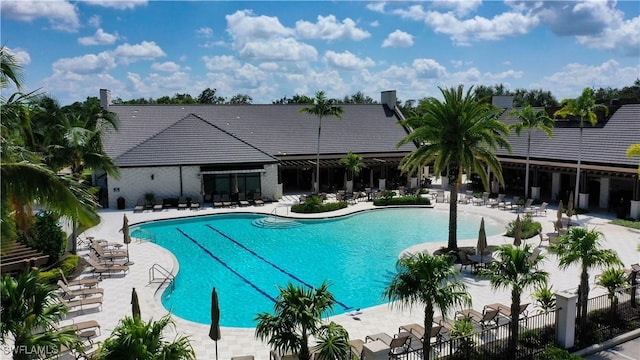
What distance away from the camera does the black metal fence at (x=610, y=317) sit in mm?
13453

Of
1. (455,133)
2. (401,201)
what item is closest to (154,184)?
(401,201)

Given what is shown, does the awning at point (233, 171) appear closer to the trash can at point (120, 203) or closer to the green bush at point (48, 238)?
the trash can at point (120, 203)

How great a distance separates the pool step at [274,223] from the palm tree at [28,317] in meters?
18.8

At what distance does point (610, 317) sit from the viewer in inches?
561

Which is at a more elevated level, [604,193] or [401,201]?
[604,193]

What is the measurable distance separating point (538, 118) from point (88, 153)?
28234mm

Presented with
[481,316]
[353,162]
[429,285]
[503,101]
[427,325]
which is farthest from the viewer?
[503,101]

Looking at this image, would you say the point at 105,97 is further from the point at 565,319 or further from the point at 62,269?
the point at 565,319

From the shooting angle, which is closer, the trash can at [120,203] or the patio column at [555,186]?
the trash can at [120,203]

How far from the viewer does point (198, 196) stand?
34.1 m

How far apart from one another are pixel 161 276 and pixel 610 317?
15460 millimetres

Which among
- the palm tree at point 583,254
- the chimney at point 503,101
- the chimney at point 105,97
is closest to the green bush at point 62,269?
the palm tree at point 583,254

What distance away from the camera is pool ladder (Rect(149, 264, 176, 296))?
17797 mm

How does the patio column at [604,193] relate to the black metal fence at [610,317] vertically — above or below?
above
